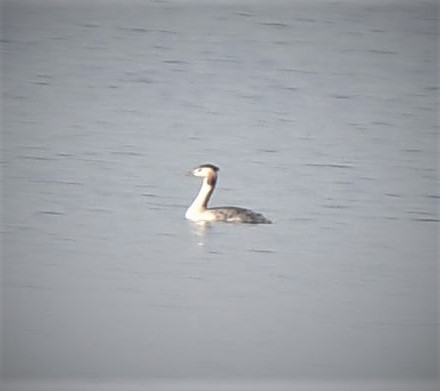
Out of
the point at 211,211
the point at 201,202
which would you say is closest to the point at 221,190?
the point at 201,202

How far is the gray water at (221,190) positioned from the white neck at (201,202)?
90mm

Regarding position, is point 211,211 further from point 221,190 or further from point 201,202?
point 221,190

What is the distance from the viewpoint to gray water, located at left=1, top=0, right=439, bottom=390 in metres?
7.91

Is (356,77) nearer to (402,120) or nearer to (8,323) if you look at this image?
(402,120)

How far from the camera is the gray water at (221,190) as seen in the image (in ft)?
26.0

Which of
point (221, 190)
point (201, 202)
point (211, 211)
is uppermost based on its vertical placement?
point (221, 190)

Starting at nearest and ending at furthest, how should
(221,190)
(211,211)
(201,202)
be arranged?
(211,211)
(201,202)
(221,190)

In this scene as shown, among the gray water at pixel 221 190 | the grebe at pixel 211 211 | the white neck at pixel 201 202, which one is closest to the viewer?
the gray water at pixel 221 190

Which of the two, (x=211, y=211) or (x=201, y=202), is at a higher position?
(x=201, y=202)

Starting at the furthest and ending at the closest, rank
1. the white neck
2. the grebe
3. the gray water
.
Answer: the white neck
the grebe
the gray water

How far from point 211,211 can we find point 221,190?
2.96 feet

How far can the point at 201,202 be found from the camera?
34.8 feet

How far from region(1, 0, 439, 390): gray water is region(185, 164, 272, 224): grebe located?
0.24ft

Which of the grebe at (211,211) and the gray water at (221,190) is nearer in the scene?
the gray water at (221,190)
